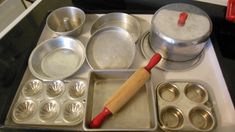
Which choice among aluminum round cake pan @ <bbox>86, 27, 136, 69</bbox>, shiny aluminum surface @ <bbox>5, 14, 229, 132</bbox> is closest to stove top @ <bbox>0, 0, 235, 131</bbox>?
shiny aluminum surface @ <bbox>5, 14, 229, 132</bbox>

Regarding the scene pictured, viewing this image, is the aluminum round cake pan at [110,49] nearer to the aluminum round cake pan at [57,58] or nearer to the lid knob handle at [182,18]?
the aluminum round cake pan at [57,58]

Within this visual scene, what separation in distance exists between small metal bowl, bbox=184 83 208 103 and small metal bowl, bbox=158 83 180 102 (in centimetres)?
3

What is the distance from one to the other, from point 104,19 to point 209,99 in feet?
1.44

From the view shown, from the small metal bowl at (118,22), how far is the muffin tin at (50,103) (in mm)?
232

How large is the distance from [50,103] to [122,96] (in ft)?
0.67

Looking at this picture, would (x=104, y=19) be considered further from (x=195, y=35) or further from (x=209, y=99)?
(x=209, y=99)

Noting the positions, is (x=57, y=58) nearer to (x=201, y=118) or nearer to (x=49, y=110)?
(x=49, y=110)

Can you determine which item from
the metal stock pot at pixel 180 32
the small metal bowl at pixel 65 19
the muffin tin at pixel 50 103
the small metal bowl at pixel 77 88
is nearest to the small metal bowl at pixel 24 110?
the muffin tin at pixel 50 103

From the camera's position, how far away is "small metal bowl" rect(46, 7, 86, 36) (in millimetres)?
730

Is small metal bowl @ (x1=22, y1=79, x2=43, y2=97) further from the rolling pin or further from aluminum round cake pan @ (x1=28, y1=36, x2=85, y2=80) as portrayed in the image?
the rolling pin

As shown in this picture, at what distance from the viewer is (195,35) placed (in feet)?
1.82

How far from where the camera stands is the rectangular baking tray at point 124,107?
514mm

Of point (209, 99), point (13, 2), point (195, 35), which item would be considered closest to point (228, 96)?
point (209, 99)

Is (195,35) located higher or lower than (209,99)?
higher
